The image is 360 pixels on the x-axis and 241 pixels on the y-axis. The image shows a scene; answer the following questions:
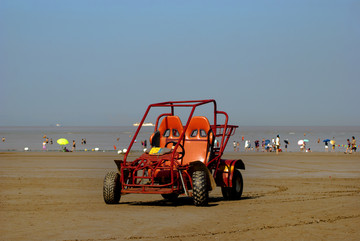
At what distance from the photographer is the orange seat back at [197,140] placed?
15965 mm

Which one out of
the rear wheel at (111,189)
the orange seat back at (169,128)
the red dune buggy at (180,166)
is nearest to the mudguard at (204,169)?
the red dune buggy at (180,166)

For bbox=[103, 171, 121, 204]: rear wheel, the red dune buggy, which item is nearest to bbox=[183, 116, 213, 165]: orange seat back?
the red dune buggy

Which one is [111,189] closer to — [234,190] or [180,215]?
[180,215]

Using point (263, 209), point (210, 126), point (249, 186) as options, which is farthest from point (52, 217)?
point (249, 186)

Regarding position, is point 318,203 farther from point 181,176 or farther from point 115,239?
point 115,239

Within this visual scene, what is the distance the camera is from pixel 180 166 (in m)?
14.2

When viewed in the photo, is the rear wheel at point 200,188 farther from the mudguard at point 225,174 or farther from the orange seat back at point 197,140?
the orange seat back at point 197,140

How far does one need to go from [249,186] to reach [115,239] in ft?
36.5

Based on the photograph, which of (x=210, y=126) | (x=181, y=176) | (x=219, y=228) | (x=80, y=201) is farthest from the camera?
(x=210, y=126)

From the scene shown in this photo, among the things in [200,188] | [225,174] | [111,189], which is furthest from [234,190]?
[111,189]

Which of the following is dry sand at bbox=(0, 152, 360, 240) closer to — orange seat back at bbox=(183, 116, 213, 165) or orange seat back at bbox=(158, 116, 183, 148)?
orange seat back at bbox=(183, 116, 213, 165)

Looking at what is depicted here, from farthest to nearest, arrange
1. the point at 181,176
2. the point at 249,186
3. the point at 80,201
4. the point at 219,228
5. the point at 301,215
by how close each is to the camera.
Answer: the point at 249,186 → the point at 80,201 → the point at 181,176 → the point at 301,215 → the point at 219,228

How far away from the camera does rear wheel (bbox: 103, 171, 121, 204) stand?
14.2 m

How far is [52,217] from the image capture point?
11898mm
